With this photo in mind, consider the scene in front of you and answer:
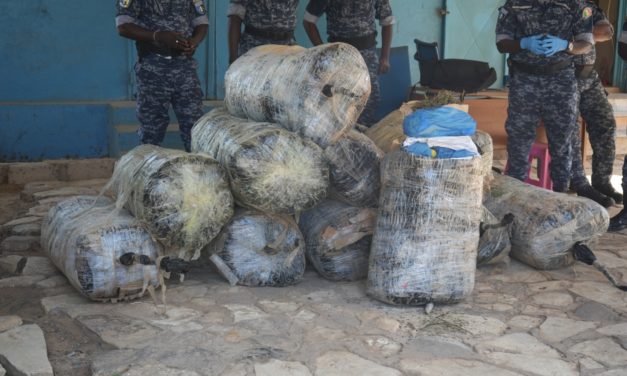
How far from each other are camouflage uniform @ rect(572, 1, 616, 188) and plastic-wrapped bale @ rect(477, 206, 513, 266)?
2125mm

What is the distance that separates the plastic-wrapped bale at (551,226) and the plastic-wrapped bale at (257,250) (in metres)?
1.43

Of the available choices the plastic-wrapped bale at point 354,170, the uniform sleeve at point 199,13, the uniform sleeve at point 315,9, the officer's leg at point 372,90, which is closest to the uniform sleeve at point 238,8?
the uniform sleeve at point 199,13

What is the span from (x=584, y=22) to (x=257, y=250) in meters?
3.04

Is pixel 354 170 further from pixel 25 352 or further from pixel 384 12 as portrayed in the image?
pixel 384 12

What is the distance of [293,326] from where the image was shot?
376 centimetres

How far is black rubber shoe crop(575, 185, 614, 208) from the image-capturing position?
635 centimetres

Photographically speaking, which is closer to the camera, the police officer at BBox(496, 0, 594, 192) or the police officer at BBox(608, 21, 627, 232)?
the police officer at BBox(496, 0, 594, 192)

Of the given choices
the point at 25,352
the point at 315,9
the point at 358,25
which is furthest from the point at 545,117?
the point at 25,352

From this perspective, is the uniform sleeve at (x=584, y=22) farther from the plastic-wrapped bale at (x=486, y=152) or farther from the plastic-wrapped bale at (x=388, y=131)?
the plastic-wrapped bale at (x=388, y=131)

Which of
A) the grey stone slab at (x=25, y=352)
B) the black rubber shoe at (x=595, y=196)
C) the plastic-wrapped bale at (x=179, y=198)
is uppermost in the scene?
the plastic-wrapped bale at (x=179, y=198)

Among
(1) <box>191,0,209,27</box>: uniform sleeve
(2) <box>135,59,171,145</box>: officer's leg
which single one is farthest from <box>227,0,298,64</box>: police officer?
(2) <box>135,59,171,145</box>: officer's leg

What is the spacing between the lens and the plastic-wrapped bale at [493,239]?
14.7 ft

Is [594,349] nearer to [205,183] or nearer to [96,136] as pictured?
[205,183]

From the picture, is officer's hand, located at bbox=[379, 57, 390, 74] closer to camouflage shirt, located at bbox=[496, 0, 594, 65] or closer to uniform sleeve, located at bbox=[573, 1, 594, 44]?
camouflage shirt, located at bbox=[496, 0, 594, 65]
